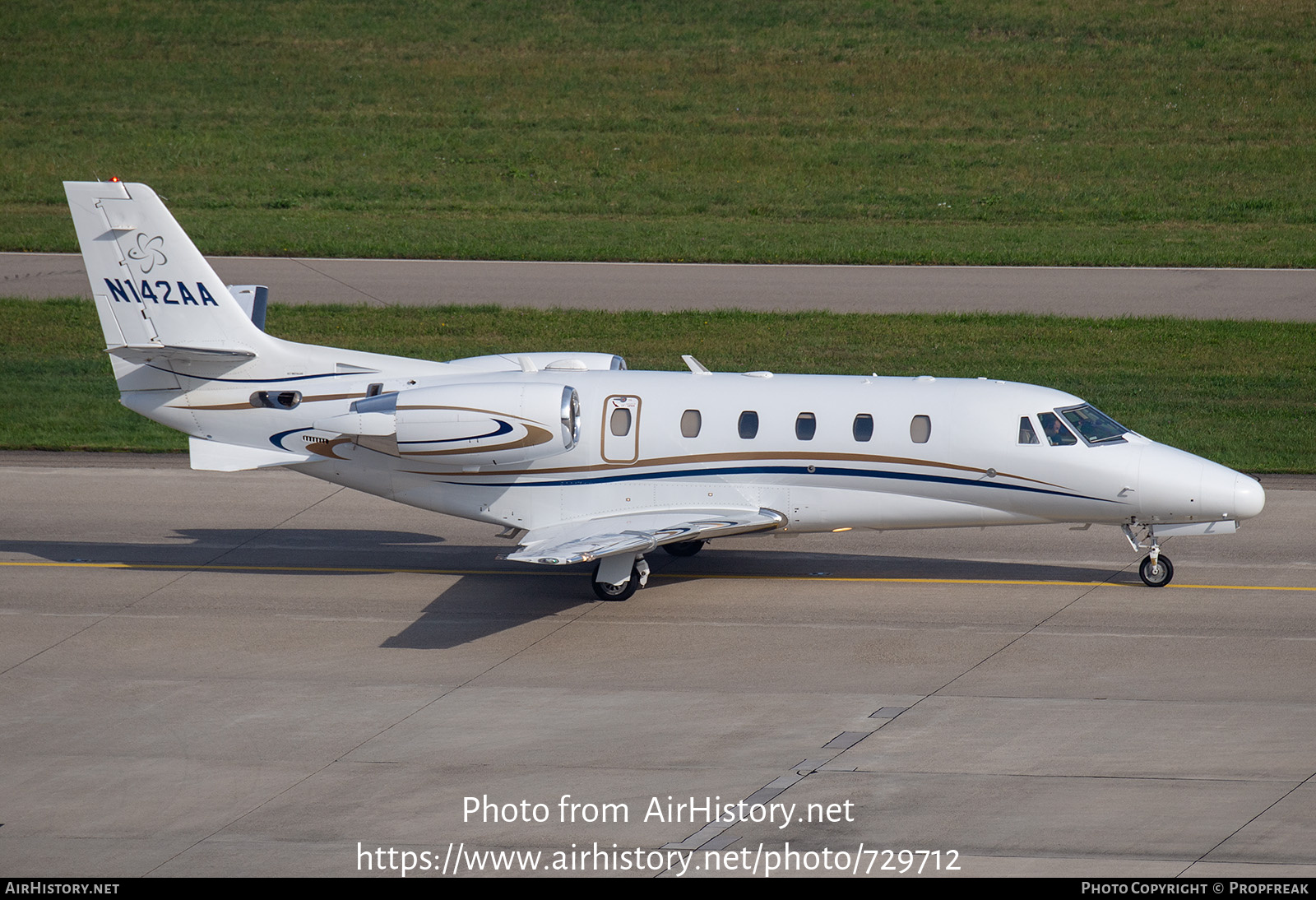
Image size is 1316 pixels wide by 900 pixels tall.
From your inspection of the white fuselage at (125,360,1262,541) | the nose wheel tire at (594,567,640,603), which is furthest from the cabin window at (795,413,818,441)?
the nose wheel tire at (594,567,640,603)

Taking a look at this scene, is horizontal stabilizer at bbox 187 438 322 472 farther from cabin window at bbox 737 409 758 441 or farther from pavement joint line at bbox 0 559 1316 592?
cabin window at bbox 737 409 758 441

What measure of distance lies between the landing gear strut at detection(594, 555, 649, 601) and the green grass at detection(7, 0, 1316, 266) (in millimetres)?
22377

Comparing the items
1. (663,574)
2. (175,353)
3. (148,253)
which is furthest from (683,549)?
(148,253)

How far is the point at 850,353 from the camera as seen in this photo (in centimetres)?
3341

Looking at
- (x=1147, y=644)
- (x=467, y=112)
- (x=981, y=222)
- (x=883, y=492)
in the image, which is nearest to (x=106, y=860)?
(x=883, y=492)

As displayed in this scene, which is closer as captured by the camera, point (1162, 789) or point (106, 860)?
point (106, 860)

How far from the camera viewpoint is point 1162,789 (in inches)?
592

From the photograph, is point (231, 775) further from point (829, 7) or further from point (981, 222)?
point (829, 7)

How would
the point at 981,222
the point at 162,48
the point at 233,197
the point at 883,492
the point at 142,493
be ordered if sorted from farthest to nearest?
the point at 162,48
the point at 233,197
the point at 981,222
the point at 142,493
the point at 883,492

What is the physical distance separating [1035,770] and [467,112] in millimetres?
46147

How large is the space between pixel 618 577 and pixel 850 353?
546 inches

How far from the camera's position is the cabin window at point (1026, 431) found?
20.6 m

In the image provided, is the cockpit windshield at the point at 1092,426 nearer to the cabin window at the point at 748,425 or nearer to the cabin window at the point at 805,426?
the cabin window at the point at 805,426
